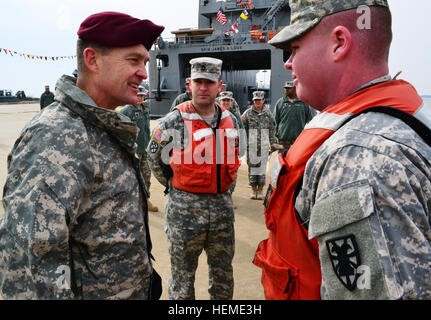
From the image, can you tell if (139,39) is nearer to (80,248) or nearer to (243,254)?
(80,248)

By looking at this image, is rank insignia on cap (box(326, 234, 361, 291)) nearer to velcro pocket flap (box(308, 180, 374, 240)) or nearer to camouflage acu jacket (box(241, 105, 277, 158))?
velcro pocket flap (box(308, 180, 374, 240))

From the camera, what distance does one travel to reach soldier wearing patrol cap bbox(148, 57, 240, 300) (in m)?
2.49

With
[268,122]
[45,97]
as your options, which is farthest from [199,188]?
[45,97]

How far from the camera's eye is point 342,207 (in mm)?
812

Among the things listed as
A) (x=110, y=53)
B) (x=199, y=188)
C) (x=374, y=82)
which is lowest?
(x=199, y=188)

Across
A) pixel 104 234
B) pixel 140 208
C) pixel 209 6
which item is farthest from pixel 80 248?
pixel 209 6

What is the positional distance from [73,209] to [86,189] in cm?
10

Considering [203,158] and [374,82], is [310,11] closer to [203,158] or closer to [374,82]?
[374,82]

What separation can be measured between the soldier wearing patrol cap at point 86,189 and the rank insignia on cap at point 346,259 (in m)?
0.94

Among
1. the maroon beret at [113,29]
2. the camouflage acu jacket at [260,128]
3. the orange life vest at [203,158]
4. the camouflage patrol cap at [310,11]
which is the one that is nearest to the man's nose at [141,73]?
the maroon beret at [113,29]

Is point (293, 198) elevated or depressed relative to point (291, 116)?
elevated

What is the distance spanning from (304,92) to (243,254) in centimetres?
293

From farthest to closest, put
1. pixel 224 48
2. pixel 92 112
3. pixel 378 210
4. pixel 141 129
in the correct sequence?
pixel 224 48 → pixel 141 129 → pixel 92 112 → pixel 378 210

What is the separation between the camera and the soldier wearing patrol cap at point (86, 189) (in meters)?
1.07
